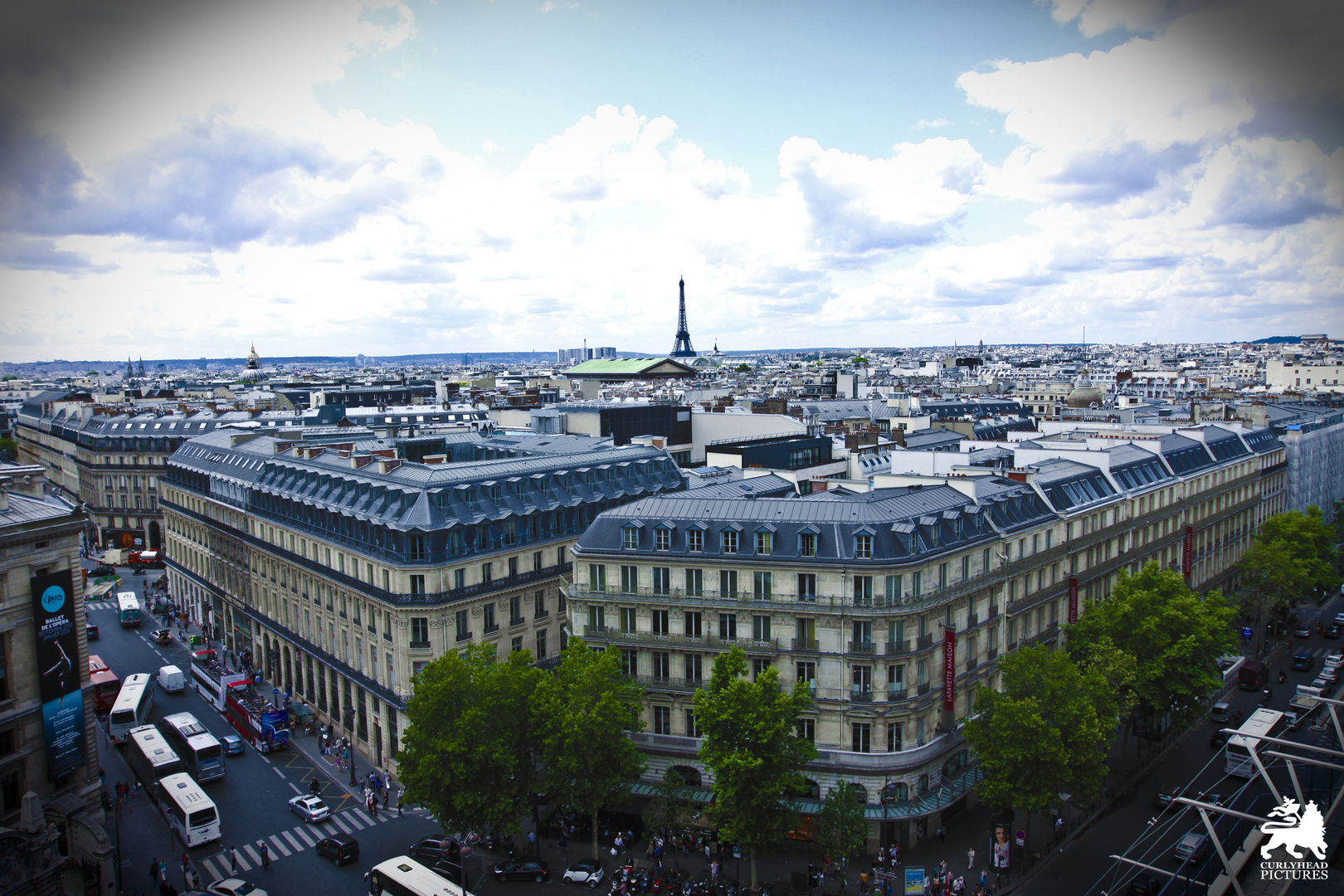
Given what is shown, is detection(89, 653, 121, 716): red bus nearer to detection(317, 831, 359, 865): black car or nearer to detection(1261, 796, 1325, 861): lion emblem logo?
detection(317, 831, 359, 865): black car

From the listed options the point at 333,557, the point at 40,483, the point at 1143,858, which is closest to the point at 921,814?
the point at 1143,858

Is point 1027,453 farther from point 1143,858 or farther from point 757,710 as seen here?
point 757,710

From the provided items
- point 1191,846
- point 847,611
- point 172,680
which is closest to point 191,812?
point 172,680

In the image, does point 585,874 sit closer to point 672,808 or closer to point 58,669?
point 672,808

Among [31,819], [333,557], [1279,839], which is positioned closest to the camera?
[1279,839]

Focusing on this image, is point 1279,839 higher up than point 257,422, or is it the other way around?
point 257,422

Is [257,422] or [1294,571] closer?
[1294,571]

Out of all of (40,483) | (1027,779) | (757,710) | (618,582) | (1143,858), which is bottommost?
(1143,858)
